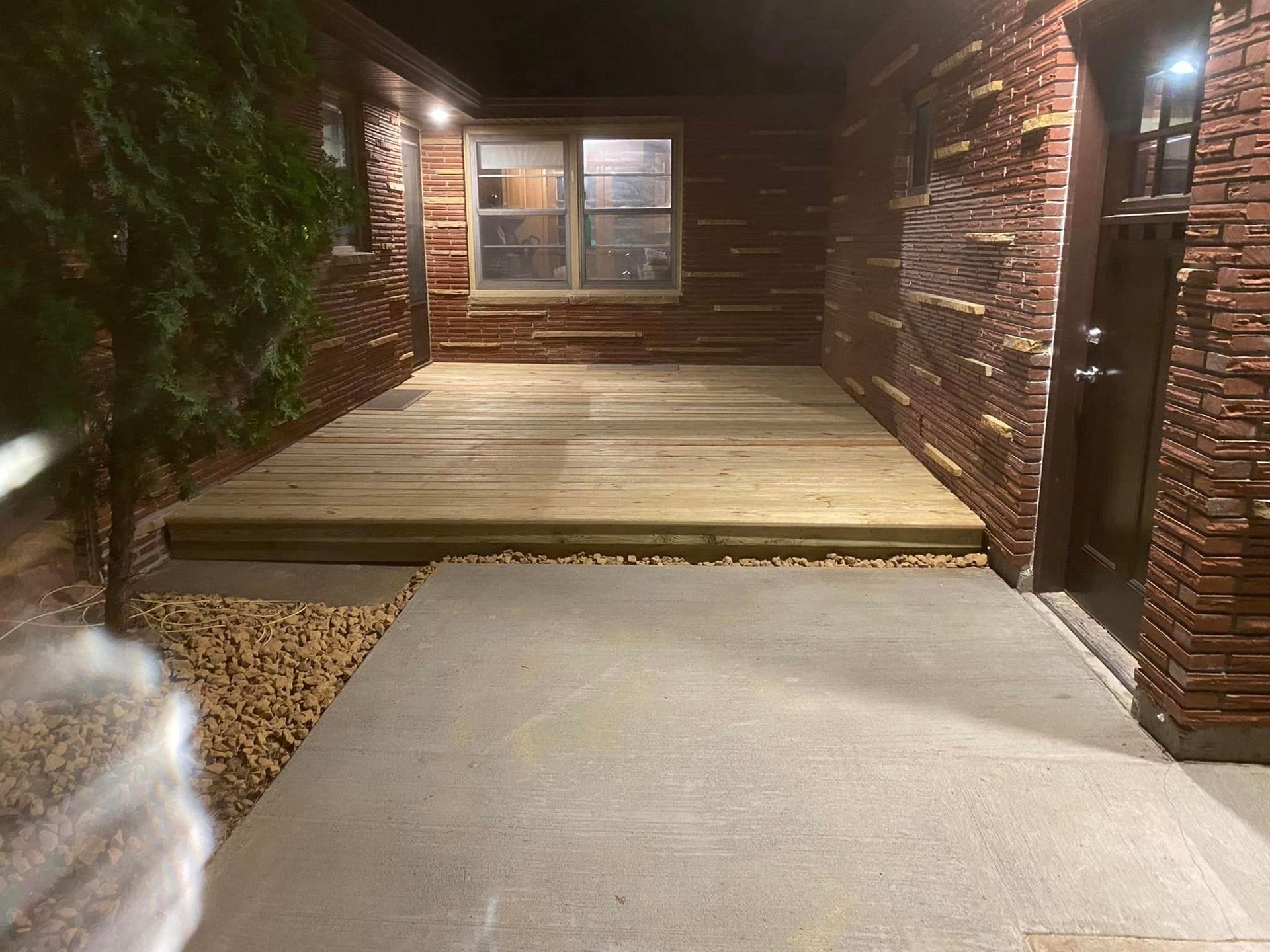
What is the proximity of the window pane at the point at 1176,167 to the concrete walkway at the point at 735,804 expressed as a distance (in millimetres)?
1869

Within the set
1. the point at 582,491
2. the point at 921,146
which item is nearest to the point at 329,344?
the point at 582,491

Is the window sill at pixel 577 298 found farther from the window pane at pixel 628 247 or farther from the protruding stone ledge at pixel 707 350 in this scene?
the protruding stone ledge at pixel 707 350

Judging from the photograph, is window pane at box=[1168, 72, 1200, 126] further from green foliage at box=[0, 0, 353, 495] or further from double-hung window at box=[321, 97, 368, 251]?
double-hung window at box=[321, 97, 368, 251]

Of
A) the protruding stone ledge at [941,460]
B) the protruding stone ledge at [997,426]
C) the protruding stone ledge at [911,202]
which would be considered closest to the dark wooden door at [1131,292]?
the protruding stone ledge at [997,426]

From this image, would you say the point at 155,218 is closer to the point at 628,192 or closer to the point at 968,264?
the point at 968,264

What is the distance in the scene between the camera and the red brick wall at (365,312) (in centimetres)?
674

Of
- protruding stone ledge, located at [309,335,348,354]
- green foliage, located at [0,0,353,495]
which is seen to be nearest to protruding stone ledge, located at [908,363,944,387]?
green foliage, located at [0,0,353,495]

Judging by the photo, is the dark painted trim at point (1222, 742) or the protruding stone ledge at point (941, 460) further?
the protruding stone ledge at point (941, 460)

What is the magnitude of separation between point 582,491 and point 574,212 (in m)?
6.27

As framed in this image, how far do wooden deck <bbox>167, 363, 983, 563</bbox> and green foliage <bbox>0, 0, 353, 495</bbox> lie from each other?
1.53m

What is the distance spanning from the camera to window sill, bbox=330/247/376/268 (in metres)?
7.43

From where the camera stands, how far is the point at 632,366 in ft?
35.3

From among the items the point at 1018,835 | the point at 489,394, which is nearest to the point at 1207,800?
the point at 1018,835

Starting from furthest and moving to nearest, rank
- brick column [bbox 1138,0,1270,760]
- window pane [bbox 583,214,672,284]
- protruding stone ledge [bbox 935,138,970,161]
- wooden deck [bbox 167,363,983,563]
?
window pane [bbox 583,214,672,284] → protruding stone ledge [bbox 935,138,970,161] → wooden deck [bbox 167,363,983,563] → brick column [bbox 1138,0,1270,760]
